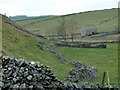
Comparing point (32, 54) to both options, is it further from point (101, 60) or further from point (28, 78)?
point (28, 78)

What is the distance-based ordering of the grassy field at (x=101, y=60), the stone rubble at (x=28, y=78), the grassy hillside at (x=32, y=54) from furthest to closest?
the grassy field at (x=101, y=60)
the grassy hillside at (x=32, y=54)
the stone rubble at (x=28, y=78)

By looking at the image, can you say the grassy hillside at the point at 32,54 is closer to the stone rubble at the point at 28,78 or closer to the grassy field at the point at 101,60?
the grassy field at the point at 101,60

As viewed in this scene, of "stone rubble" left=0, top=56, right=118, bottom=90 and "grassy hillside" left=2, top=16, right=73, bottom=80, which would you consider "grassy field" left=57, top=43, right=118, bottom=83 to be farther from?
"stone rubble" left=0, top=56, right=118, bottom=90

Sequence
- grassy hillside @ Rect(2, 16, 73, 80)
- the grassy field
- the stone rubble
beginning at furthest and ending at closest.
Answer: the grassy field < grassy hillside @ Rect(2, 16, 73, 80) < the stone rubble

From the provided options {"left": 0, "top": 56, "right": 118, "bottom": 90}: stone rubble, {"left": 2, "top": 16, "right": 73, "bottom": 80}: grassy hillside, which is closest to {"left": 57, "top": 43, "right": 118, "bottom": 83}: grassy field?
{"left": 2, "top": 16, "right": 73, "bottom": 80}: grassy hillside

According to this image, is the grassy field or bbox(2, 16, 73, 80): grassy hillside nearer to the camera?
bbox(2, 16, 73, 80): grassy hillside

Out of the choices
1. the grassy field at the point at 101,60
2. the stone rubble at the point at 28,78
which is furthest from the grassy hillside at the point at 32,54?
the stone rubble at the point at 28,78

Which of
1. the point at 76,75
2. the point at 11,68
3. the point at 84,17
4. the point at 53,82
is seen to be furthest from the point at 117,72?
the point at 84,17

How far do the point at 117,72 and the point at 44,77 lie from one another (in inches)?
646

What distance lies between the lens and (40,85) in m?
13.2

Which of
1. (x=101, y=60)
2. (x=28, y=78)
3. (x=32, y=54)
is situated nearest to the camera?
(x=28, y=78)

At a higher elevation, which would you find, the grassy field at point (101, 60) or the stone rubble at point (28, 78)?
the stone rubble at point (28, 78)

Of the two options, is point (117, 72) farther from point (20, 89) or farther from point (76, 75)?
point (20, 89)

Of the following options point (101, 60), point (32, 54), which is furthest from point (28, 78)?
point (101, 60)
